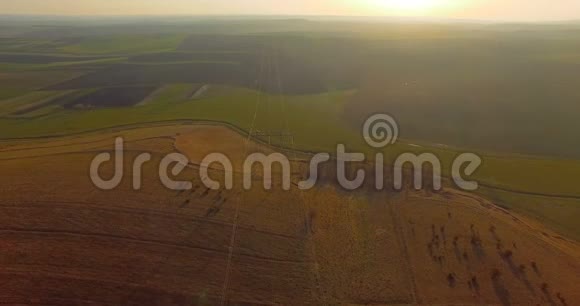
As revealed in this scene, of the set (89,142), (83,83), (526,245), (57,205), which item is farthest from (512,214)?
(83,83)

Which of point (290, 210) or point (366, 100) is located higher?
point (366, 100)

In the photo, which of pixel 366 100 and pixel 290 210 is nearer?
pixel 290 210

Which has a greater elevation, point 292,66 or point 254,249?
point 292,66

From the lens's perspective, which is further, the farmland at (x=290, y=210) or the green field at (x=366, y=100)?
the green field at (x=366, y=100)

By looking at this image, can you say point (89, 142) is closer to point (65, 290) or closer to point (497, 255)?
point (65, 290)

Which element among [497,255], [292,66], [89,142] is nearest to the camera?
[497,255]

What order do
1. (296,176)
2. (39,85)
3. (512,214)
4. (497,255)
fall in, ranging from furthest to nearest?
1. (39,85)
2. (296,176)
3. (512,214)
4. (497,255)

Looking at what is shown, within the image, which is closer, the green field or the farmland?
the farmland

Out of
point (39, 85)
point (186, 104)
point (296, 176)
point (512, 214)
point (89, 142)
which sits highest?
point (39, 85)
